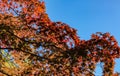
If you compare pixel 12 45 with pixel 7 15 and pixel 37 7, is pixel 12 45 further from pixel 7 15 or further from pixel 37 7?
pixel 37 7

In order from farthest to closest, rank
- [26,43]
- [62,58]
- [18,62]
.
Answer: [18,62] < [26,43] < [62,58]

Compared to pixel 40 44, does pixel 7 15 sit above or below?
above

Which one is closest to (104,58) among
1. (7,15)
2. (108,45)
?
(108,45)

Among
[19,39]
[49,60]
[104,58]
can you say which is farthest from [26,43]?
[104,58]

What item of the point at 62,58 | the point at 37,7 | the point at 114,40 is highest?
the point at 37,7

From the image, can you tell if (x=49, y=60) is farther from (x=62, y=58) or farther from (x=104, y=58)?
(x=104, y=58)

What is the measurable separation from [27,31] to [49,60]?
5.78ft

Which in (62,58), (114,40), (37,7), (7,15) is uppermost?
(37,7)

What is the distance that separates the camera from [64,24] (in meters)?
15.2

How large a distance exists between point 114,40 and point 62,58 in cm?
263

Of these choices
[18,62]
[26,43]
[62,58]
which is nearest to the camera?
[62,58]

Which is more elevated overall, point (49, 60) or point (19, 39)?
point (19, 39)

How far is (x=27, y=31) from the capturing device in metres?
15.2

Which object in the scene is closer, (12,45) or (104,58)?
(104,58)
